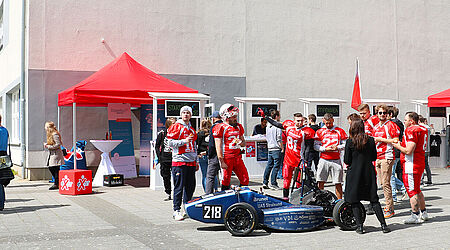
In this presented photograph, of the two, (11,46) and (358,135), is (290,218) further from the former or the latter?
(11,46)

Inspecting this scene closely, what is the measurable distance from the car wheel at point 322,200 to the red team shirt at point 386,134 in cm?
143

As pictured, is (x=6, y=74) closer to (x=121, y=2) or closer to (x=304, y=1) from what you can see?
(x=121, y=2)

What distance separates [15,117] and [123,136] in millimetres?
5934

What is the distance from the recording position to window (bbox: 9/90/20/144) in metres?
17.6

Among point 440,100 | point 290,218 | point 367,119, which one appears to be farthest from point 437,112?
point 290,218

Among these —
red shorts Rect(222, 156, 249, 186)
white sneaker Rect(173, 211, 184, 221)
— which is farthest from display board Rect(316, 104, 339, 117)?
white sneaker Rect(173, 211, 184, 221)

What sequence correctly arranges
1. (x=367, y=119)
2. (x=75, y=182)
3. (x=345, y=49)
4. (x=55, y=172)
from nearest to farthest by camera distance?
(x=367, y=119) < (x=75, y=182) < (x=55, y=172) < (x=345, y=49)

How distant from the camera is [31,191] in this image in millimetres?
11938

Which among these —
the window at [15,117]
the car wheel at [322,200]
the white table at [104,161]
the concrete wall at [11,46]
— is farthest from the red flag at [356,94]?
the window at [15,117]

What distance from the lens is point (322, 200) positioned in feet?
24.0

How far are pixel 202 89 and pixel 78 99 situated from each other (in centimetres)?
518

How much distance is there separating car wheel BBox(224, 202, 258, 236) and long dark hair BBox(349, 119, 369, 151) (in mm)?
1693

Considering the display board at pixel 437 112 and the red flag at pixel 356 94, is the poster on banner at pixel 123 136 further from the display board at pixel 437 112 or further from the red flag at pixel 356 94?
the display board at pixel 437 112

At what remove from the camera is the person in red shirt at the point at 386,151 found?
8008 millimetres
